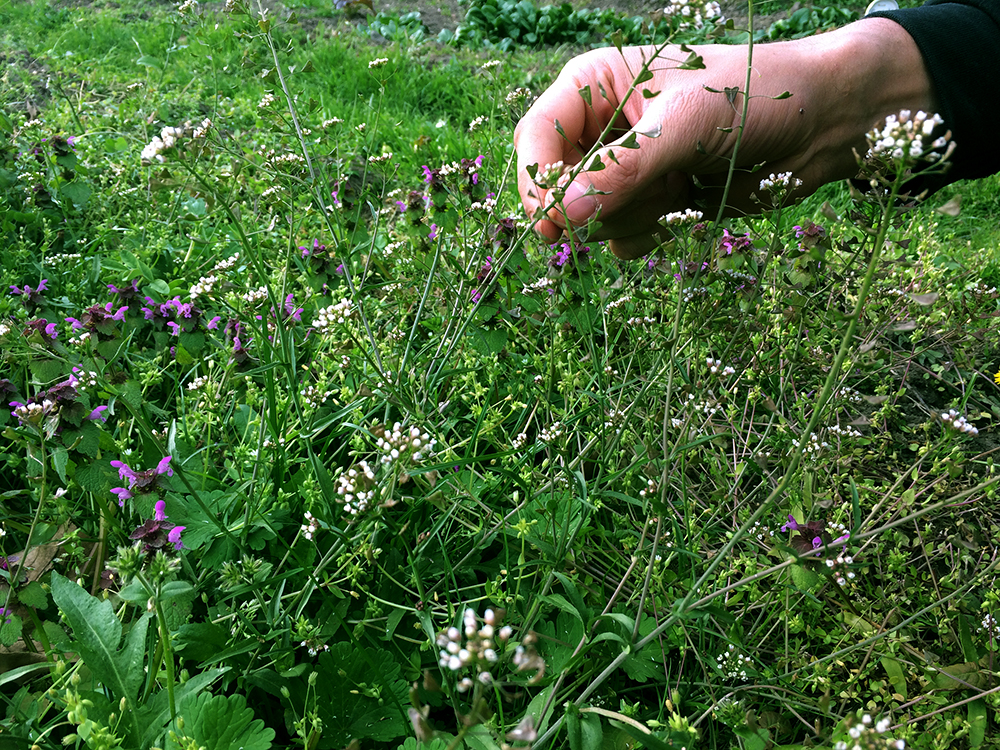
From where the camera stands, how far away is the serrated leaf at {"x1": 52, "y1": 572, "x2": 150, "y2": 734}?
50.8 inches

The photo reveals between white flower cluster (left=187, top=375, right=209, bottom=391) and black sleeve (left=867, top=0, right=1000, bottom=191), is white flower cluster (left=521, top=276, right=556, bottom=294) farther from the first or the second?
black sleeve (left=867, top=0, right=1000, bottom=191)

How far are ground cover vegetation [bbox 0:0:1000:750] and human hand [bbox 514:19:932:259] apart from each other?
17 cm

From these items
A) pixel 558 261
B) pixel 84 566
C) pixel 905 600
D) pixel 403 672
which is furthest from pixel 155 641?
pixel 905 600

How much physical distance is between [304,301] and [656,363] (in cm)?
145

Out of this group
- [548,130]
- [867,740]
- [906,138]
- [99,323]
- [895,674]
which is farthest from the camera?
[548,130]

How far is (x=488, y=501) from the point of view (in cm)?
180

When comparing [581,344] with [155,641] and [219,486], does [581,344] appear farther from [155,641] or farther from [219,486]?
[155,641]

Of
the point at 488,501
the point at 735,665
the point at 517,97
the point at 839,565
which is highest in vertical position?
the point at 517,97

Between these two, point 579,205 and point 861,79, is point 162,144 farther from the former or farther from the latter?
point 861,79

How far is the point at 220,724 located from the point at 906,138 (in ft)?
4.57

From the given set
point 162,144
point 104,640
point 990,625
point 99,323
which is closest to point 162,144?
point 162,144

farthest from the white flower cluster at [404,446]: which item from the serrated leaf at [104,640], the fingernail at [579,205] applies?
the fingernail at [579,205]

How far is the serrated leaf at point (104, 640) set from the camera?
4.23 ft

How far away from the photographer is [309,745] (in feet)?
4.12
